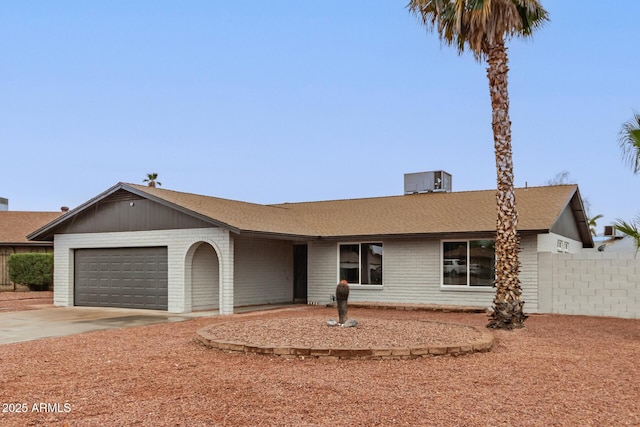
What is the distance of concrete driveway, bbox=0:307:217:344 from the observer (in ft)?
41.5

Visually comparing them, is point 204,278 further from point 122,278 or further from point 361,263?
point 361,263

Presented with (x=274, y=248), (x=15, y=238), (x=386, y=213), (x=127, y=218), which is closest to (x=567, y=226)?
(x=386, y=213)

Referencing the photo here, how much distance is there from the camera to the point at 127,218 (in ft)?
61.6

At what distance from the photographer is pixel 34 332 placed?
12.8 meters

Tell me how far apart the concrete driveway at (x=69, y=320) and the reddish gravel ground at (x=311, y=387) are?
1.89 m

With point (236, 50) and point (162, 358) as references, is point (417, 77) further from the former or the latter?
point (162, 358)

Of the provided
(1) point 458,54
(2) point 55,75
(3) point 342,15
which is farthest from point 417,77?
(2) point 55,75

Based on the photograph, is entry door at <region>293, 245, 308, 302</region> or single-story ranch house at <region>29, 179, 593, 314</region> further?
entry door at <region>293, 245, 308, 302</region>

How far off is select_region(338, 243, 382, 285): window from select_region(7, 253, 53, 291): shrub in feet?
51.7

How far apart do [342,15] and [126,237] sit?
10096mm

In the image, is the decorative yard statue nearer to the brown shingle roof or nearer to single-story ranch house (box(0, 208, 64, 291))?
the brown shingle roof

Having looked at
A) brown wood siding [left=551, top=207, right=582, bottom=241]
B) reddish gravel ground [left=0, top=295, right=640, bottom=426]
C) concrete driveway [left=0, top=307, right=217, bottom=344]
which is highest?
brown wood siding [left=551, top=207, right=582, bottom=241]

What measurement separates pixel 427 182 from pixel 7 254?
71.5 ft

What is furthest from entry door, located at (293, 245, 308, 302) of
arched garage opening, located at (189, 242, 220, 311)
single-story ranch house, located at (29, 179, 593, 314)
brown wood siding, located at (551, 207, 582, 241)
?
brown wood siding, located at (551, 207, 582, 241)
